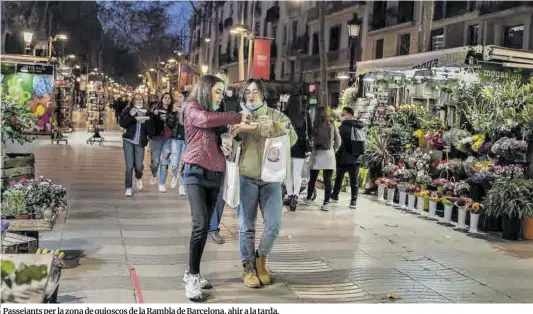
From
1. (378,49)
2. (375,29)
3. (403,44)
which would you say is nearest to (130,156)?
(403,44)

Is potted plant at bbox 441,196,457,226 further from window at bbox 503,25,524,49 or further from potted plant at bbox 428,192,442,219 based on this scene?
window at bbox 503,25,524,49

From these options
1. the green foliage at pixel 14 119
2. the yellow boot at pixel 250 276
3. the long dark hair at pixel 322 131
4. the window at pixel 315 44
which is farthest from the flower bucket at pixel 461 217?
the window at pixel 315 44

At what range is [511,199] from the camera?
7859 mm

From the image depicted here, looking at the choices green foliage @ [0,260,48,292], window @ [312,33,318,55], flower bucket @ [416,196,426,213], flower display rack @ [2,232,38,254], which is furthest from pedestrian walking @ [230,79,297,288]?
window @ [312,33,318,55]

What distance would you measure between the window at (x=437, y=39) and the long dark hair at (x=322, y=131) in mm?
17606

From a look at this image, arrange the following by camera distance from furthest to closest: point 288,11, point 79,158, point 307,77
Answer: point 288,11 → point 307,77 → point 79,158

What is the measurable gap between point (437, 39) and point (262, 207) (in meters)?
22.9

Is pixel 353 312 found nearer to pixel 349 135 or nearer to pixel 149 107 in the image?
pixel 349 135

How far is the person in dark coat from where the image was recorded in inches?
353

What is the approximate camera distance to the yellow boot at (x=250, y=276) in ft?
16.8

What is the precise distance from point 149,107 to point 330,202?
364 centimetres

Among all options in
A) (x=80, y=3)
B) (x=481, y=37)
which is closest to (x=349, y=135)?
(x=481, y=37)

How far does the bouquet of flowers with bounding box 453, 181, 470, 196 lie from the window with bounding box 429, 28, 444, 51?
59.3ft

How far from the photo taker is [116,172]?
1298cm
